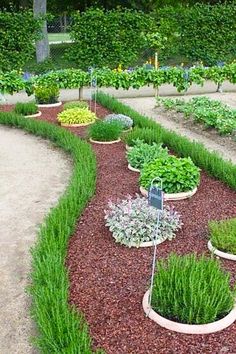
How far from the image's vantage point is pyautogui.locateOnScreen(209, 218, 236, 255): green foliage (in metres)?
4.69

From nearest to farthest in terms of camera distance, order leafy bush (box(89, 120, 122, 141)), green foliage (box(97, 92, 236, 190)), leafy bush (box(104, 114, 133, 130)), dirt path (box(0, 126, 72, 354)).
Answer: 1. dirt path (box(0, 126, 72, 354))
2. green foliage (box(97, 92, 236, 190))
3. leafy bush (box(89, 120, 122, 141))
4. leafy bush (box(104, 114, 133, 130))

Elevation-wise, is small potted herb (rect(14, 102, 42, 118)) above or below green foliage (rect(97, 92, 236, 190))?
below

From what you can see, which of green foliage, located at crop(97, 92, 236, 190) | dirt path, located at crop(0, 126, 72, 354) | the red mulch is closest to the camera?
the red mulch

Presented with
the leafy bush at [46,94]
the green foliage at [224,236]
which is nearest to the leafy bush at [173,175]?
the green foliage at [224,236]

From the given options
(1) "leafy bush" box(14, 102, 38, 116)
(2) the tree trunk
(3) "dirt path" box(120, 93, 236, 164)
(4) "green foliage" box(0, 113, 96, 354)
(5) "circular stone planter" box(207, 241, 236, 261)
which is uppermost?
(2) the tree trunk

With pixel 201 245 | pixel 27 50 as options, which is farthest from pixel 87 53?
pixel 201 245

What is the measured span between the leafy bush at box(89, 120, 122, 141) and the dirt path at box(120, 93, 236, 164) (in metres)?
1.56

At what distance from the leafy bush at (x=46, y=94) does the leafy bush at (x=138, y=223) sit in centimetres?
813

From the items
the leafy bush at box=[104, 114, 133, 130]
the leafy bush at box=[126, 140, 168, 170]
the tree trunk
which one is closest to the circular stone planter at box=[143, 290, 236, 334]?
the leafy bush at box=[126, 140, 168, 170]

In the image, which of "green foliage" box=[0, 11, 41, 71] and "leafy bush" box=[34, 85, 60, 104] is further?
"green foliage" box=[0, 11, 41, 71]

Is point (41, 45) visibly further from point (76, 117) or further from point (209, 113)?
point (209, 113)

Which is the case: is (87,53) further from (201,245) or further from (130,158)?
(201,245)

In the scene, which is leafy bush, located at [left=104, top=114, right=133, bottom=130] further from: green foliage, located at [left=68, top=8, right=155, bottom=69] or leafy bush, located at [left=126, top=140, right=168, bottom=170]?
green foliage, located at [left=68, top=8, right=155, bottom=69]

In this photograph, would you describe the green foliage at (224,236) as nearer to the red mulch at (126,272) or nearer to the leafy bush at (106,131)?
the red mulch at (126,272)
